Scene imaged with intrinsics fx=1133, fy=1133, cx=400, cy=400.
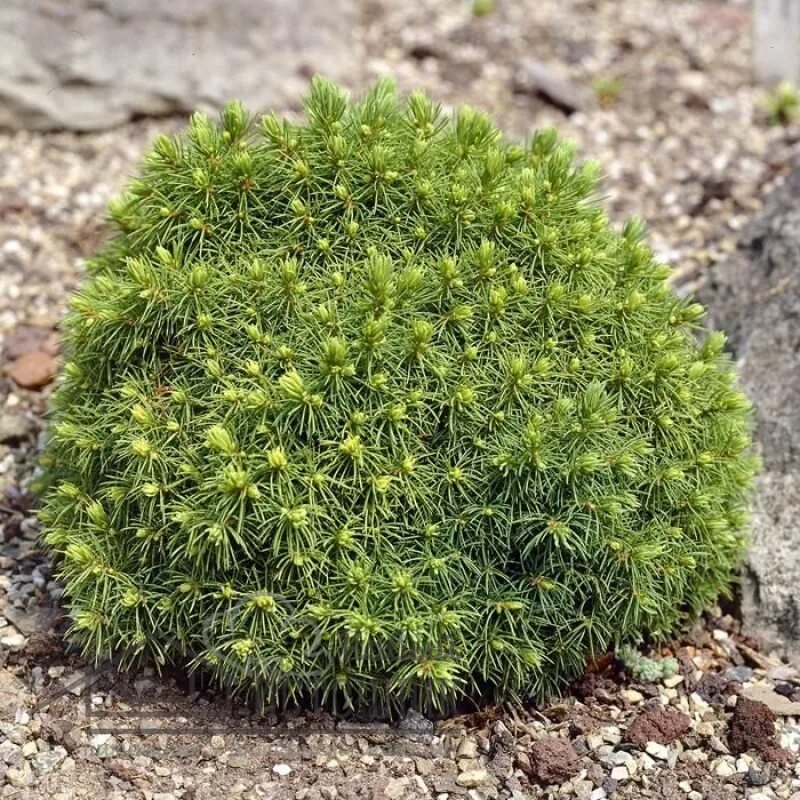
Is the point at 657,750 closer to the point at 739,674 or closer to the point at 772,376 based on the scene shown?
the point at 739,674

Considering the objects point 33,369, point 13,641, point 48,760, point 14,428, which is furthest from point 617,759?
point 33,369

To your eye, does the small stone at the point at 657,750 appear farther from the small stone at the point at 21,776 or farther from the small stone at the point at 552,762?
the small stone at the point at 21,776

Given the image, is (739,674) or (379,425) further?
(739,674)

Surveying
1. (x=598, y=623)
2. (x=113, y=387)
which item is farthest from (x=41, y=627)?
(x=598, y=623)

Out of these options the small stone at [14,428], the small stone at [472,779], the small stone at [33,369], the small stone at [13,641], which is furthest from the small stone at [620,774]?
the small stone at [33,369]

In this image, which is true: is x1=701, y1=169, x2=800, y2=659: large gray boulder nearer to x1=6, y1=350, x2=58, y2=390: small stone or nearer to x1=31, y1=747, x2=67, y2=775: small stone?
x1=31, y1=747, x2=67, y2=775: small stone

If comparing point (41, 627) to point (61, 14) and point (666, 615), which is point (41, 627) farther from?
point (61, 14)
